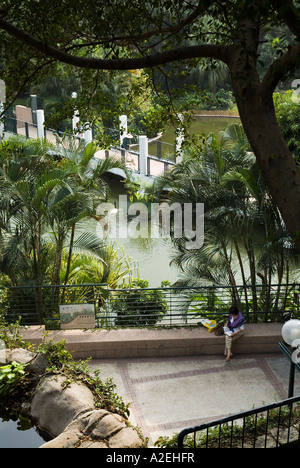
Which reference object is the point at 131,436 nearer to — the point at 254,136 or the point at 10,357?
the point at 10,357

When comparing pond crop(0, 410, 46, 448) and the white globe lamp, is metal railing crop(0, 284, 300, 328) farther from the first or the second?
the white globe lamp

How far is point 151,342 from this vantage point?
913 centimetres

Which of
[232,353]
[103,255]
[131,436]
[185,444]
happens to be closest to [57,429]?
[131,436]

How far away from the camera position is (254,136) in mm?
5512

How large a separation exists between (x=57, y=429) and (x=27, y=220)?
167 inches

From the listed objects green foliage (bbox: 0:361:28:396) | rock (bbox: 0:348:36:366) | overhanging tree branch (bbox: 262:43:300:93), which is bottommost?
green foliage (bbox: 0:361:28:396)

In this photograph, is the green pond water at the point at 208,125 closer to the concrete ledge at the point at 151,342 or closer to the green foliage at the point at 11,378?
the concrete ledge at the point at 151,342

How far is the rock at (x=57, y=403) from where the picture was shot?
737 cm

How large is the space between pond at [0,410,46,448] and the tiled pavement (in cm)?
122

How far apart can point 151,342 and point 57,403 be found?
6.63 ft

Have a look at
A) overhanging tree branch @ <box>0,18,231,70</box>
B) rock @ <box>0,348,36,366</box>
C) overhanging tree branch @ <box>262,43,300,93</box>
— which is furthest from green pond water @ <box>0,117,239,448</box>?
overhanging tree branch @ <box>262,43,300,93</box>

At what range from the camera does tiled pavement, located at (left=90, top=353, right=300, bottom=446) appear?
25.8 ft

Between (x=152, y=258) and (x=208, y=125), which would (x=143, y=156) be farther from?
(x=208, y=125)

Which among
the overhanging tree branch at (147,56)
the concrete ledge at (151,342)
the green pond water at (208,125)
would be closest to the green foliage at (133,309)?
the concrete ledge at (151,342)
